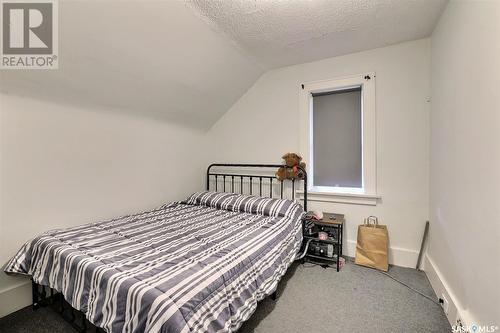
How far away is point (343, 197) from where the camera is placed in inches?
107

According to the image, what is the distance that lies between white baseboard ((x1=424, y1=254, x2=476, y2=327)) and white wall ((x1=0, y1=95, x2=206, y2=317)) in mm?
2817

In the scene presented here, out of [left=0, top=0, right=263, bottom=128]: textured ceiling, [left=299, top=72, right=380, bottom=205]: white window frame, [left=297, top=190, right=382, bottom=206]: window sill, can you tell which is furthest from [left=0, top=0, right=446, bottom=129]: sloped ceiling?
[left=297, top=190, right=382, bottom=206]: window sill

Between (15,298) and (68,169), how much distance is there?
3.30 feet

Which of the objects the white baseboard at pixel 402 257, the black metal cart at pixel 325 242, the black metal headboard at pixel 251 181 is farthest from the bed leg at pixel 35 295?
the white baseboard at pixel 402 257

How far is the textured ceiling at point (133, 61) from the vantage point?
1617 millimetres

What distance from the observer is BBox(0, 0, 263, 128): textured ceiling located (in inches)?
63.7

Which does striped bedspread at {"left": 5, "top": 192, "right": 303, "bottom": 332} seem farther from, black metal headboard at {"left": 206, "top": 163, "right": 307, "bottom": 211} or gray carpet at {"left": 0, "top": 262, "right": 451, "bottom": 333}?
black metal headboard at {"left": 206, "top": 163, "right": 307, "bottom": 211}

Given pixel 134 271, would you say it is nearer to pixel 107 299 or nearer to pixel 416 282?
pixel 107 299

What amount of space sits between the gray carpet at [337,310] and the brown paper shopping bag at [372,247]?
168 millimetres

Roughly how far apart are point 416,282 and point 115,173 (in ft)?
9.96

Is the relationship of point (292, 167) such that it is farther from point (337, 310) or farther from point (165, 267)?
point (165, 267)

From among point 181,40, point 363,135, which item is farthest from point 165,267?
point 363,135

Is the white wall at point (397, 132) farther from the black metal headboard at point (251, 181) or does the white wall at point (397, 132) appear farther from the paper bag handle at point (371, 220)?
the black metal headboard at point (251, 181)

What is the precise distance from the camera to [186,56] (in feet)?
7.40
